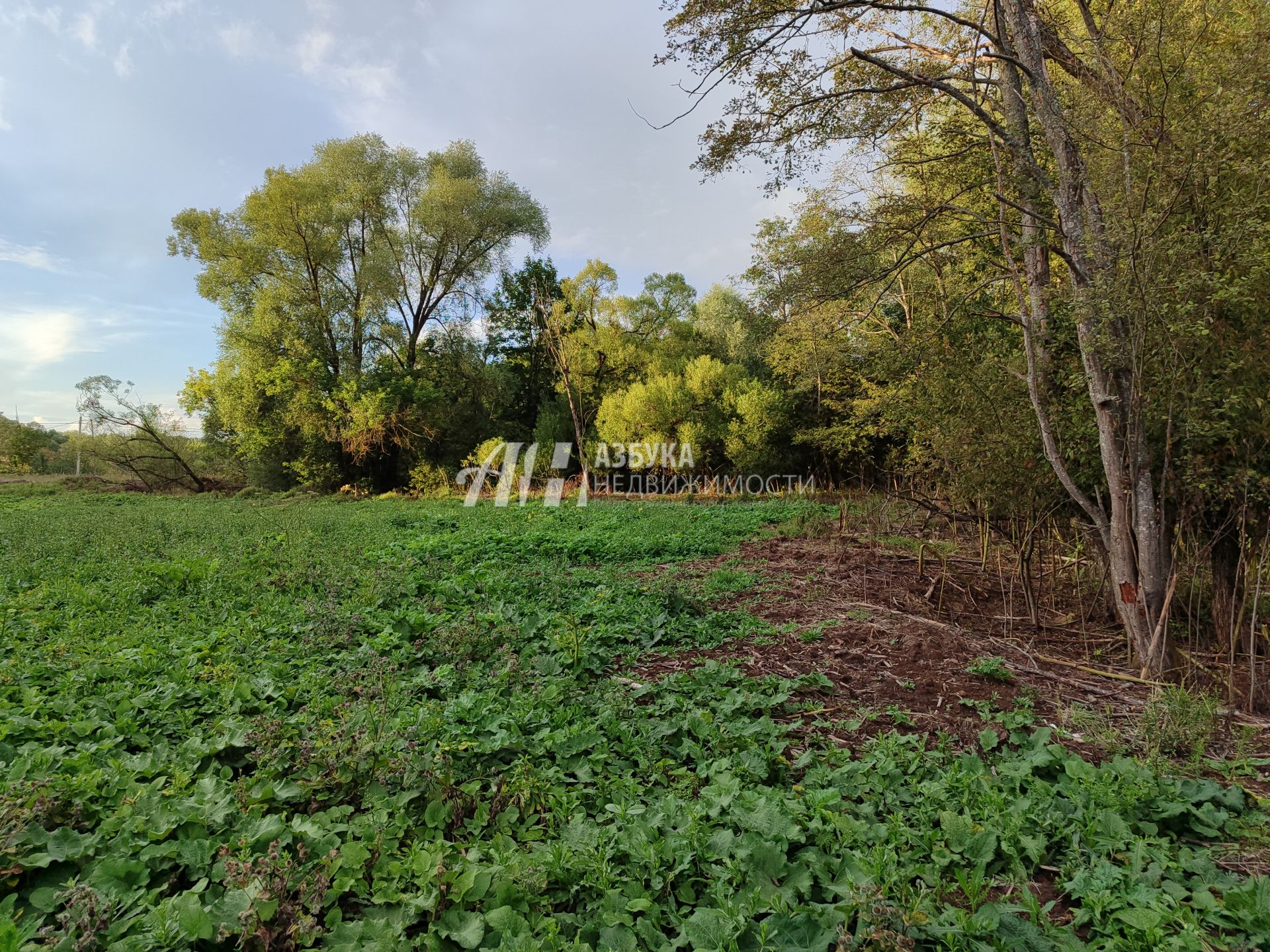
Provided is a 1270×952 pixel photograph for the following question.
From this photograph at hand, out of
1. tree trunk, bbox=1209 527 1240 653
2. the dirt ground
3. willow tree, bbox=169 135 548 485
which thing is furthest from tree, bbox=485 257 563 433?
tree trunk, bbox=1209 527 1240 653

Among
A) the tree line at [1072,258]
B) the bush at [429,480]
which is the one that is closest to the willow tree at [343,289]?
the bush at [429,480]

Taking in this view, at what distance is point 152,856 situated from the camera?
173 centimetres

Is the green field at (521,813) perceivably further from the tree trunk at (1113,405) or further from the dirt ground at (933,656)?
the tree trunk at (1113,405)

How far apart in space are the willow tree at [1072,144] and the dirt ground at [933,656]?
594 millimetres

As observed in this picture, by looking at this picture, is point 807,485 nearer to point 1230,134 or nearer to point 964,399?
point 964,399

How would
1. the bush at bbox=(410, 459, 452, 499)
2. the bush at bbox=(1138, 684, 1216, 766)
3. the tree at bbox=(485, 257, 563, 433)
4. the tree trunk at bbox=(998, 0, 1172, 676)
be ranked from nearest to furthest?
the bush at bbox=(1138, 684, 1216, 766) < the tree trunk at bbox=(998, 0, 1172, 676) < the bush at bbox=(410, 459, 452, 499) < the tree at bbox=(485, 257, 563, 433)

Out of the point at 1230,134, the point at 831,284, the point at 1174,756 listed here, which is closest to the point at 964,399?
the point at 831,284

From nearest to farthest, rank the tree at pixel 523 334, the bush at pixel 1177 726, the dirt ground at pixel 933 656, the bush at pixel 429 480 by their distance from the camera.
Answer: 1. the bush at pixel 1177 726
2. the dirt ground at pixel 933 656
3. the bush at pixel 429 480
4. the tree at pixel 523 334

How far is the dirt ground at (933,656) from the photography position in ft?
9.49

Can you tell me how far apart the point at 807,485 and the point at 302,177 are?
67.0 ft

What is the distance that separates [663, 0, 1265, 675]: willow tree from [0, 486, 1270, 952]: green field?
1835mm

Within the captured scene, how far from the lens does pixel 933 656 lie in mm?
3729

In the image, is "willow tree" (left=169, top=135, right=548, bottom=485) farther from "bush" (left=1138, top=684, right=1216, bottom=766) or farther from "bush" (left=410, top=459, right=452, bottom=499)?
"bush" (left=1138, top=684, right=1216, bottom=766)

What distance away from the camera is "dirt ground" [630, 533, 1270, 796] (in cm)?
289
